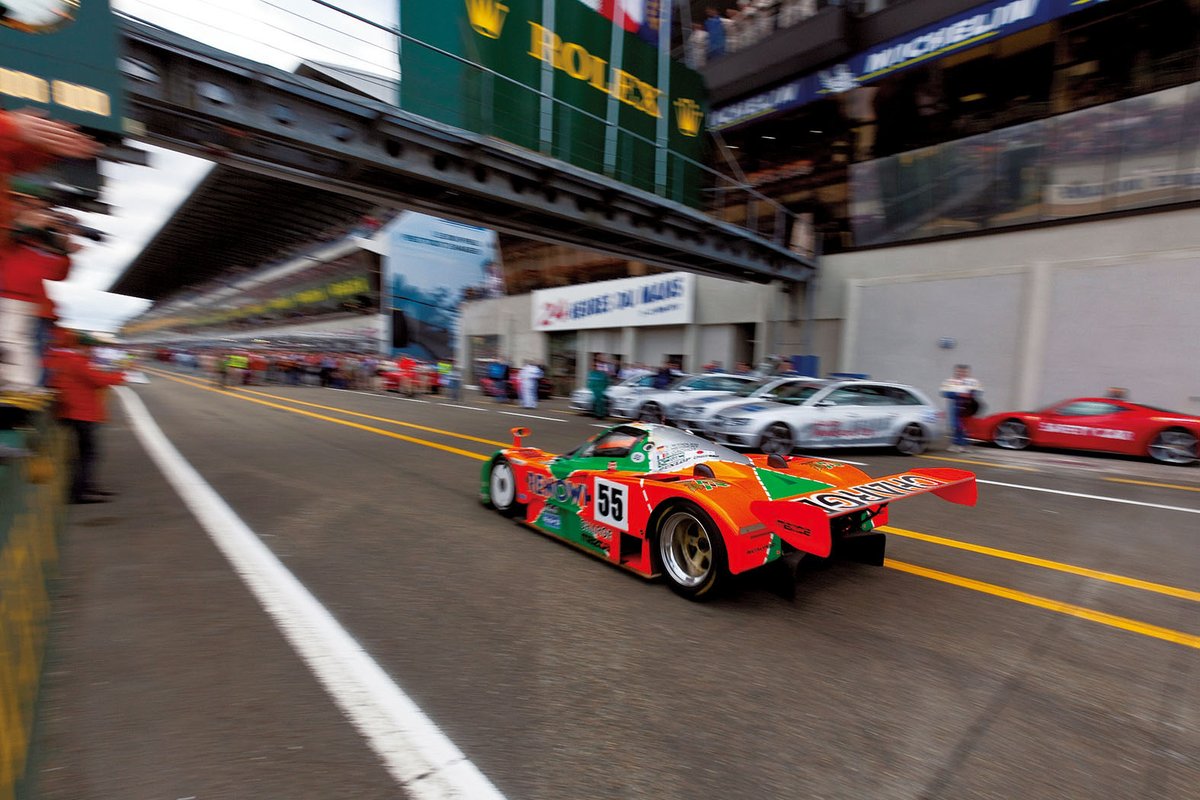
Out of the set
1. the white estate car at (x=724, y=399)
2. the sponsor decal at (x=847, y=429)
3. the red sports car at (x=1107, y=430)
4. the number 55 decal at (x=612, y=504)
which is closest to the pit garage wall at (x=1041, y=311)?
the red sports car at (x=1107, y=430)

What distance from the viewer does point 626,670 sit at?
279cm

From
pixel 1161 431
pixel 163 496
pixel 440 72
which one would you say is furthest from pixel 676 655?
pixel 1161 431

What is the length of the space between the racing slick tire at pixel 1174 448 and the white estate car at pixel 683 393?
654 centimetres

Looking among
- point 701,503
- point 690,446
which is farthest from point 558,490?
point 701,503

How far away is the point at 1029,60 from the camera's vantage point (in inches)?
599

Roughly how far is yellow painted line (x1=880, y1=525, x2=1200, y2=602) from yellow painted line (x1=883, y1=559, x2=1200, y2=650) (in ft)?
2.45

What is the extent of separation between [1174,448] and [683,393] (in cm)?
823

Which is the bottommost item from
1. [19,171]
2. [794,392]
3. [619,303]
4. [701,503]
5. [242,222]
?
[701,503]

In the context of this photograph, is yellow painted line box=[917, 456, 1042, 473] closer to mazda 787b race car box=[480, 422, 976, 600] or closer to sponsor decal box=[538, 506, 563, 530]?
mazda 787b race car box=[480, 422, 976, 600]

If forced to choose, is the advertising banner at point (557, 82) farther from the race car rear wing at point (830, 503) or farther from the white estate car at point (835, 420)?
the race car rear wing at point (830, 503)

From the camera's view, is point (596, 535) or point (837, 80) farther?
point (837, 80)

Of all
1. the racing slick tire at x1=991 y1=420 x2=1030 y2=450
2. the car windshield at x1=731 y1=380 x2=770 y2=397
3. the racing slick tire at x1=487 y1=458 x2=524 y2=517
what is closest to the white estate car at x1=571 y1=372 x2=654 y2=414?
the car windshield at x1=731 y1=380 x2=770 y2=397

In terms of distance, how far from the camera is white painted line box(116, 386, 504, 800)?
2.01 meters

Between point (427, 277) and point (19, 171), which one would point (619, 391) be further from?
point (427, 277)
